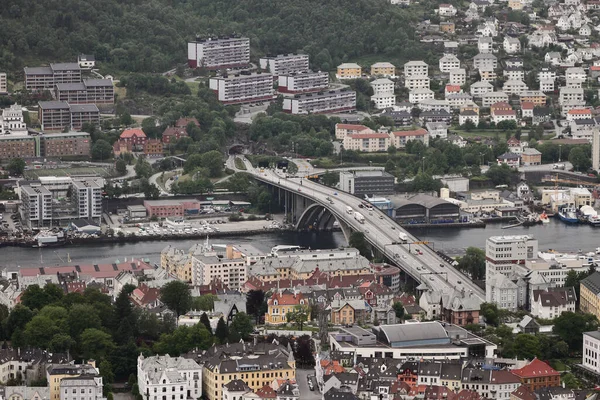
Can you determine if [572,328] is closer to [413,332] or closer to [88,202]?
[413,332]

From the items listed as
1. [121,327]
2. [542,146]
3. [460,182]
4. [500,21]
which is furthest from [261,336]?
[500,21]

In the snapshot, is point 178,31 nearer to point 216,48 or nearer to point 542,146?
point 216,48

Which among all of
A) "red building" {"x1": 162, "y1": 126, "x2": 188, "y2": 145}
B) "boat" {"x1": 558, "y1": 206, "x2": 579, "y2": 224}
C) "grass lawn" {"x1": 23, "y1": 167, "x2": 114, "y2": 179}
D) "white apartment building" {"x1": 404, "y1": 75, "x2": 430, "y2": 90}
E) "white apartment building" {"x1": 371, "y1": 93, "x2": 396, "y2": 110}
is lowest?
"boat" {"x1": 558, "y1": 206, "x2": 579, "y2": 224}

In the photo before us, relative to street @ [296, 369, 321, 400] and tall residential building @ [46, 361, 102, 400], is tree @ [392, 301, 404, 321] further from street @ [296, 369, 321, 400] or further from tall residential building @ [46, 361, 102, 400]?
tall residential building @ [46, 361, 102, 400]

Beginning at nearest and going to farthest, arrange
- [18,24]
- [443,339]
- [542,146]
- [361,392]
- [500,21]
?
[361,392], [443,339], [542,146], [18,24], [500,21]

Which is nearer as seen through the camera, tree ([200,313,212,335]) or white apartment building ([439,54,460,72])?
tree ([200,313,212,335])

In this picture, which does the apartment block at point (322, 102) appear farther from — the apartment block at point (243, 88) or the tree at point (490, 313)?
the tree at point (490, 313)

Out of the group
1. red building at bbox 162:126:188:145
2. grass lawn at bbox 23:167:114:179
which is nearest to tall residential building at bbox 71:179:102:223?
grass lawn at bbox 23:167:114:179
